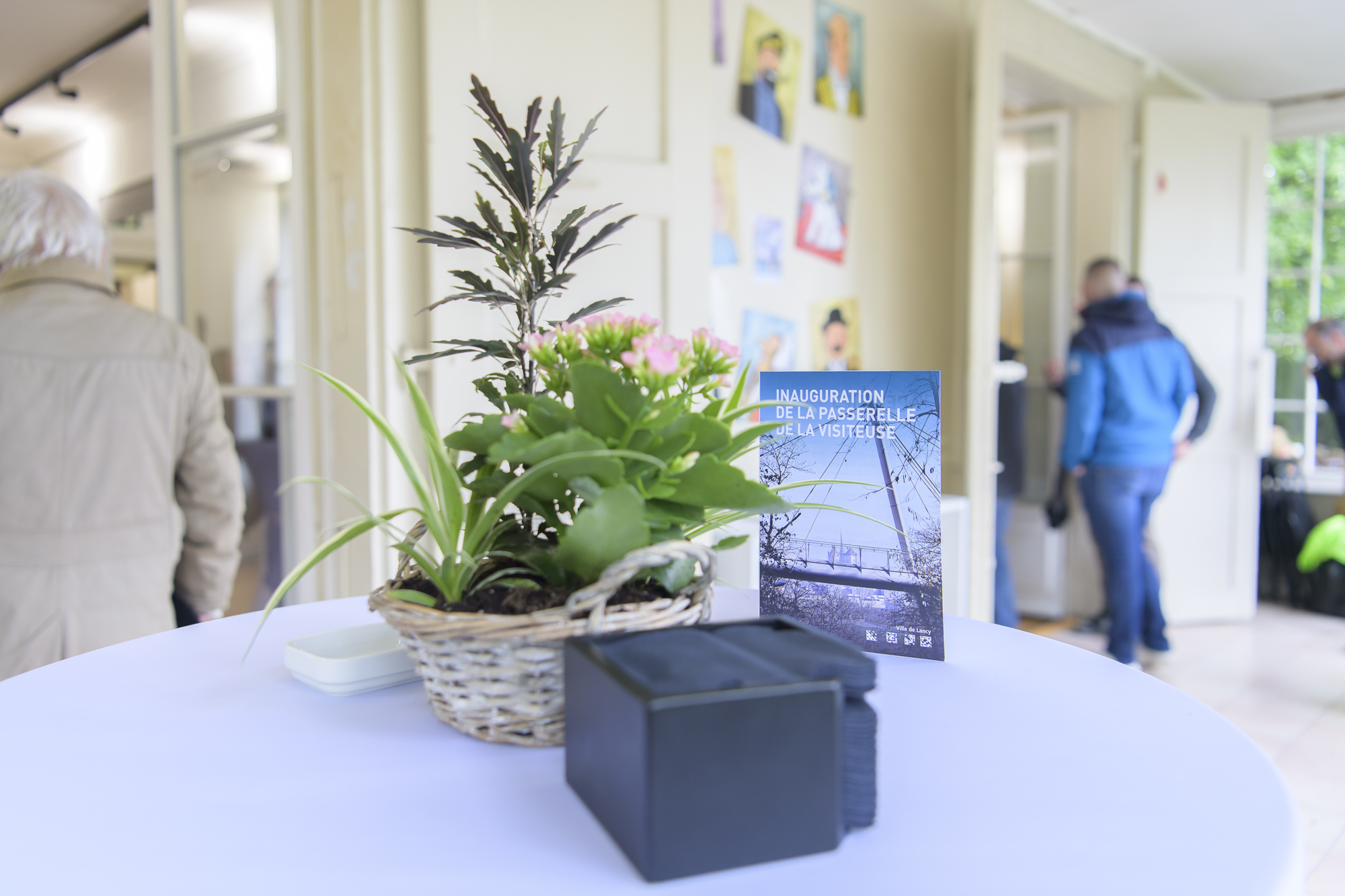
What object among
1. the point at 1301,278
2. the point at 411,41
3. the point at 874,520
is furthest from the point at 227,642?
the point at 1301,278

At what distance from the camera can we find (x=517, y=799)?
572 mm

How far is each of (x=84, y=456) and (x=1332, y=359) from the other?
4.80m

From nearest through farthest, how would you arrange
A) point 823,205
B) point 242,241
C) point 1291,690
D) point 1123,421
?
point 242,241, point 823,205, point 1291,690, point 1123,421

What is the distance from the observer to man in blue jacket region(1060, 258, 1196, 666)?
11.4 feet

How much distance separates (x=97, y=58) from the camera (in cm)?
433

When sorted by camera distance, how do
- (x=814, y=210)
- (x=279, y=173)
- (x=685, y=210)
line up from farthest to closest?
(x=814, y=210), (x=279, y=173), (x=685, y=210)

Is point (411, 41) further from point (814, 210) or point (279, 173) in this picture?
point (814, 210)

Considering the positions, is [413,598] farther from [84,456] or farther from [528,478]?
[84,456]

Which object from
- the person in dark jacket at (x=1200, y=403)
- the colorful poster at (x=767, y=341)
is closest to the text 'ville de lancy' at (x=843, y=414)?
the colorful poster at (x=767, y=341)

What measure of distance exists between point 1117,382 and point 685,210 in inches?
82.9

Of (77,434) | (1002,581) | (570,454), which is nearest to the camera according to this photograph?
(570,454)

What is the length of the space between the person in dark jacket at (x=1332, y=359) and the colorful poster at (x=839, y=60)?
8.47ft

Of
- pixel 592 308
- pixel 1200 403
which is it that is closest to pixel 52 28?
pixel 592 308

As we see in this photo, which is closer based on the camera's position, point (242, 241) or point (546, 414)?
point (546, 414)
